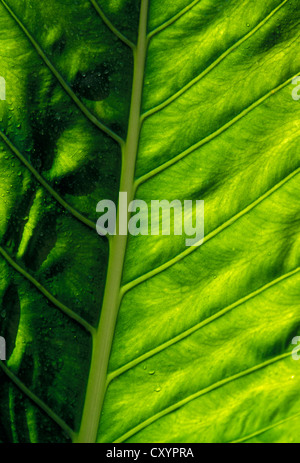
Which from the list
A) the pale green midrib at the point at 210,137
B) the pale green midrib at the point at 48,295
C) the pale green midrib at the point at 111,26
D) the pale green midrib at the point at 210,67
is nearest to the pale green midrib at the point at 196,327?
the pale green midrib at the point at 48,295

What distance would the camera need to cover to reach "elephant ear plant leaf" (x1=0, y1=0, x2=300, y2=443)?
3.09 ft

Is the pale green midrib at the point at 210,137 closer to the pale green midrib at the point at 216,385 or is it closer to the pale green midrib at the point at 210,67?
the pale green midrib at the point at 210,67

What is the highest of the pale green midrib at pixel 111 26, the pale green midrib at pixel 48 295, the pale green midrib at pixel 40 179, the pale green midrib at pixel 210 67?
the pale green midrib at pixel 111 26

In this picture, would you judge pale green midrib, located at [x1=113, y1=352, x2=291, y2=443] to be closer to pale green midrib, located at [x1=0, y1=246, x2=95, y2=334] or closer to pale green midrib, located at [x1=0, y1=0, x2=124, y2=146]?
pale green midrib, located at [x1=0, y1=246, x2=95, y2=334]

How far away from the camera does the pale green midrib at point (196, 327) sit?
1.00 meters

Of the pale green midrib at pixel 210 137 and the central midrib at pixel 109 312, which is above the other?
the pale green midrib at pixel 210 137

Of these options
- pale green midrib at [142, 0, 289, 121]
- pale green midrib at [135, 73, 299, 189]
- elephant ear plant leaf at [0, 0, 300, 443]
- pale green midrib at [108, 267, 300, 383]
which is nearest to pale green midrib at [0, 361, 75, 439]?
elephant ear plant leaf at [0, 0, 300, 443]

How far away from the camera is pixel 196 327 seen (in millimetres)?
1010

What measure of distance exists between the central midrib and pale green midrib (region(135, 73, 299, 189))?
33 mm

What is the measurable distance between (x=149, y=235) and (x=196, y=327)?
0.74 feet

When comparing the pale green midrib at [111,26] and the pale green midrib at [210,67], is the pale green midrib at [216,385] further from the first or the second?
the pale green midrib at [111,26]

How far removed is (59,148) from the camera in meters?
0.97

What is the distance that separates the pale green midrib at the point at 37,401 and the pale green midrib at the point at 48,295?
18cm

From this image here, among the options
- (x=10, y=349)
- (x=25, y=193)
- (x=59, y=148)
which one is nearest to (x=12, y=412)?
(x=10, y=349)
